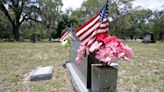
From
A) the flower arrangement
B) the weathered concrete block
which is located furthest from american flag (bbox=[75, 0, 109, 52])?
the weathered concrete block

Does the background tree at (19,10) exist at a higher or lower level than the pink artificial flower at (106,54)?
higher

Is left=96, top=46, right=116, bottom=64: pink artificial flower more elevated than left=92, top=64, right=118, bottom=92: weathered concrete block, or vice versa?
left=96, top=46, right=116, bottom=64: pink artificial flower

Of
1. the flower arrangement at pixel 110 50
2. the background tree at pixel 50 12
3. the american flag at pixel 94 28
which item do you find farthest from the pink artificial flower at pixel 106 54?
the background tree at pixel 50 12

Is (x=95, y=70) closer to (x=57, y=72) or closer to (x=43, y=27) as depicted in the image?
(x=57, y=72)

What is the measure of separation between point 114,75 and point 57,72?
313 centimetres

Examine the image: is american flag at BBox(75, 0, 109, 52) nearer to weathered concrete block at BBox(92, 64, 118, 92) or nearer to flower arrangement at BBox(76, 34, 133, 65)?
flower arrangement at BBox(76, 34, 133, 65)

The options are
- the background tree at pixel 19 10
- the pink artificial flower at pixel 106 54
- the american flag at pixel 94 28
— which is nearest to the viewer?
the pink artificial flower at pixel 106 54

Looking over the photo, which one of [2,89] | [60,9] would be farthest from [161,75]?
[60,9]

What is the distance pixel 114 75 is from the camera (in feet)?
8.96

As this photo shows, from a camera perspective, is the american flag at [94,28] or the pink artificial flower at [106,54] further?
the american flag at [94,28]

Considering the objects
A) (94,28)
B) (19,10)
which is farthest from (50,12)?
(94,28)

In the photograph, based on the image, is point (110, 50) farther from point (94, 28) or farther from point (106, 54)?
point (94, 28)

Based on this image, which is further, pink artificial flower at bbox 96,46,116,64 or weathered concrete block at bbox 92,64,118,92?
weathered concrete block at bbox 92,64,118,92

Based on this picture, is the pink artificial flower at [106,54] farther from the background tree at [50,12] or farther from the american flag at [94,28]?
the background tree at [50,12]
